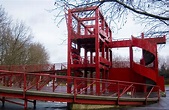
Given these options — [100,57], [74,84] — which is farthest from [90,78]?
[100,57]

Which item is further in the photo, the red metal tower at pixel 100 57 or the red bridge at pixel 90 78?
the red metal tower at pixel 100 57

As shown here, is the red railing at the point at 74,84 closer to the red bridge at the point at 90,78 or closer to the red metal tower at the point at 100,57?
the red bridge at the point at 90,78

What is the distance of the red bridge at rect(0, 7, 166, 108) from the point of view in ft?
46.8

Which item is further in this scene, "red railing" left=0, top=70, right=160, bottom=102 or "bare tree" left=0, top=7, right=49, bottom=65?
"bare tree" left=0, top=7, right=49, bottom=65

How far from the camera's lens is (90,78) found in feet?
50.9

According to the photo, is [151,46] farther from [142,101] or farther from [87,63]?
[142,101]

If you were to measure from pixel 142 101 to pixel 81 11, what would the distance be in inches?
434

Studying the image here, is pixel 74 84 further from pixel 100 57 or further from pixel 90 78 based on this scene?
pixel 100 57

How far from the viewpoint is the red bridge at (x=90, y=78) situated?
1427 cm

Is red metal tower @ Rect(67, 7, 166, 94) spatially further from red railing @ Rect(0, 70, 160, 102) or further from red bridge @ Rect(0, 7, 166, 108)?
red railing @ Rect(0, 70, 160, 102)

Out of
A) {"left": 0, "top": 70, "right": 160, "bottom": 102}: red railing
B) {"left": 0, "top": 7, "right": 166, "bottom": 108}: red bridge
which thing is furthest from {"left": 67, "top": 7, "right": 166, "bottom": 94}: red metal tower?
{"left": 0, "top": 70, "right": 160, "bottom": 102}: red railing

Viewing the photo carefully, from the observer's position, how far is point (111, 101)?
15.7m

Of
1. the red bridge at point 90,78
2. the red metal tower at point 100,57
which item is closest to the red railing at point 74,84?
the red bridge at point 90,78

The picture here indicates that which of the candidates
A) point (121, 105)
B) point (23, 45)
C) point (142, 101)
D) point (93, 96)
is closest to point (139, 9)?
point (93, 96)
